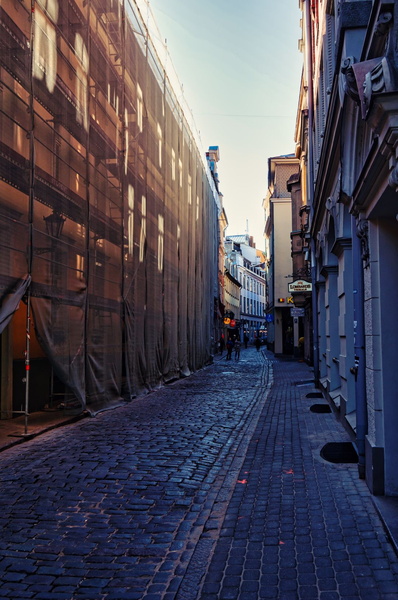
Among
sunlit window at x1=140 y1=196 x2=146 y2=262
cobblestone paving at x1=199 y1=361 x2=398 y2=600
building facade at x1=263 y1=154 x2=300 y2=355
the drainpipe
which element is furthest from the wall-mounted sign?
the drainpipe

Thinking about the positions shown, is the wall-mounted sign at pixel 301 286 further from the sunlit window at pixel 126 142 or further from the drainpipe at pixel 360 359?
the drainpipe at pixel 360 359

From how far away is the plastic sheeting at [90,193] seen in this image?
915 centimetres

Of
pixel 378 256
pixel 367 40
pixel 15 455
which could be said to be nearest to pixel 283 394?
pixel 15 455

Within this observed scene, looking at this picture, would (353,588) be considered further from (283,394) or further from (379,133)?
(283,394)

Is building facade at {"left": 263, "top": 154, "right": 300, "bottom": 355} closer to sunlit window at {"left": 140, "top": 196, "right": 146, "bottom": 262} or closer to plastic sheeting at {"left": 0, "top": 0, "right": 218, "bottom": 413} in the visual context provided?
plastic sheeting at {"left": 0, "top": 0, "right": 218, "bottom": 413}

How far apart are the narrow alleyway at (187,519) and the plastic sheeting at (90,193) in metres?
2.66

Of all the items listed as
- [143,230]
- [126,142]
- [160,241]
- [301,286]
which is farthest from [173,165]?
[301,286]

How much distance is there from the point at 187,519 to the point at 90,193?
848cm

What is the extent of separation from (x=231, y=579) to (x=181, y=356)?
1908 cm

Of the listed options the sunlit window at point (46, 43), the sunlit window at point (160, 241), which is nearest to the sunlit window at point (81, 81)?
the sunlit window at point (46, 43)

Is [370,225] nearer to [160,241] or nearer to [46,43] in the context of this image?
[46,43]

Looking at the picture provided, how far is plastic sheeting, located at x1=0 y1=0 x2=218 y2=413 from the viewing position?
9.15 metres

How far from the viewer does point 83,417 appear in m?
11.6

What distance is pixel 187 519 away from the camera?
540 cm
